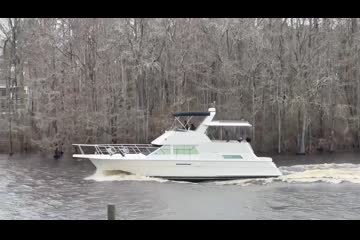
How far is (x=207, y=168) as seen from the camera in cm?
3061

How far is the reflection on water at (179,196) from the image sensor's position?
21156 mm

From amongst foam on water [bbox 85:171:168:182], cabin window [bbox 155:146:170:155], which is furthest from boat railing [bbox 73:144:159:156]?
foam on water [bbox 85:171:168:182]

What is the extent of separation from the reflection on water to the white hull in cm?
46

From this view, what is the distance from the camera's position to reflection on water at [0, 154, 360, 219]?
2116cm

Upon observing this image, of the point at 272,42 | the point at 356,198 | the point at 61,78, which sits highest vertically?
the point at 272,42

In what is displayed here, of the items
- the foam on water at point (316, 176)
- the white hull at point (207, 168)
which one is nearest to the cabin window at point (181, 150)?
the white hull at point (207, 168)

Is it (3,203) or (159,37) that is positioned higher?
(159,37)

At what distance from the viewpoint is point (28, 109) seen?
54188 millimetres

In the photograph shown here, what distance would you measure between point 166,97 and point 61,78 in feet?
37.5

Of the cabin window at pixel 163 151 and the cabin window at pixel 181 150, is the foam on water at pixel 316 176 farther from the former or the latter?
the cabin window at pixel 163 151

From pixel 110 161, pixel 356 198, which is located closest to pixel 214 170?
pixel 110 161

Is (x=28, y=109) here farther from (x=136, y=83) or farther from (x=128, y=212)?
(x=128, y=212)

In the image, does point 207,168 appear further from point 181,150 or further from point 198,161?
point 181,150
